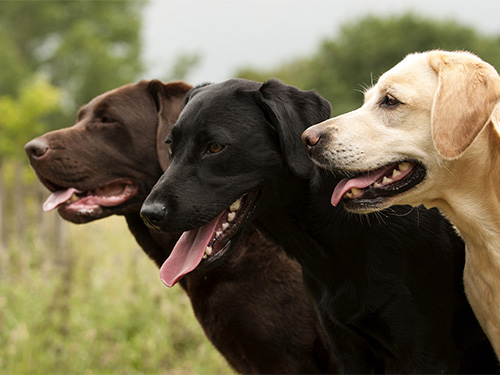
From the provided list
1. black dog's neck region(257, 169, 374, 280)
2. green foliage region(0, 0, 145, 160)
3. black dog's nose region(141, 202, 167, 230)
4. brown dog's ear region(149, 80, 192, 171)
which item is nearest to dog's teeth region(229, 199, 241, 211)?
black dog's neck region(257, 169, 374, 280)

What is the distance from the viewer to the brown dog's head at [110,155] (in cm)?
359

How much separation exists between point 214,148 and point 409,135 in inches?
32.6

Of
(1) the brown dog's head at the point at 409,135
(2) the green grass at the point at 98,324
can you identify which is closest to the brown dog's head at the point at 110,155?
(1) the brown dog's head at the point at 409,135

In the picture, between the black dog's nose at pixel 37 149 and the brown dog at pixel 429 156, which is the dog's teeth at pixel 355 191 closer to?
the brown dog at pixel 429 156

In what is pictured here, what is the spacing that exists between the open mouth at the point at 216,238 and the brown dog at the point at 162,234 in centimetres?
34

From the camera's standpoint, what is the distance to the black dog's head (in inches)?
107

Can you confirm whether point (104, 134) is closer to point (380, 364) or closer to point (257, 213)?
point (257, 213)

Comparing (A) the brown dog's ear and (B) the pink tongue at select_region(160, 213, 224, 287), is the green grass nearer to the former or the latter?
(A) the brown dog's ear

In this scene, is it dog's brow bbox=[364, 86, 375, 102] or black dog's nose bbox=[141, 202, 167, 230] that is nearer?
black dog's nose bbox=[141, 202, 167, 230]

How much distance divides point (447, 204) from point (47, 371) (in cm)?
356

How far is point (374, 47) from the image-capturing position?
25562mm

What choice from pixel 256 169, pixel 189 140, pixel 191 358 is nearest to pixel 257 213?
pixel 256 169

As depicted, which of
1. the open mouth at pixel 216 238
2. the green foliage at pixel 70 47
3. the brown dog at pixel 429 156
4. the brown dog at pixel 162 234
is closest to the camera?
the brown dog at pixel 429 156

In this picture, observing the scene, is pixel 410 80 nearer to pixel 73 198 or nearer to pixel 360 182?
pixel 360 182
